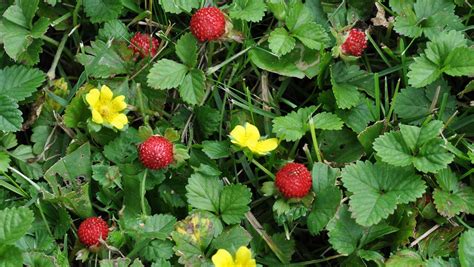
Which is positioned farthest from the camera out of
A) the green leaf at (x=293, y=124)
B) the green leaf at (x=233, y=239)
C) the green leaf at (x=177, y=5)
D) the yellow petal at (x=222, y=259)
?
the green leaf at (x=177, y=5)

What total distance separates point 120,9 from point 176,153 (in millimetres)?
509

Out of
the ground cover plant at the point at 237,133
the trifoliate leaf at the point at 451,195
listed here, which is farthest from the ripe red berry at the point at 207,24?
the trifoliate leaf at the point at 451,195

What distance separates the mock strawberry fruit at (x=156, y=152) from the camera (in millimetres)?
1987

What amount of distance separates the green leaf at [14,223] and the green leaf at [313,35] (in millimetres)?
912

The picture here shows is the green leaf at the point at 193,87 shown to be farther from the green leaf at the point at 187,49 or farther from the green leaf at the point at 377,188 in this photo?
the green leaf at the point at 377,188

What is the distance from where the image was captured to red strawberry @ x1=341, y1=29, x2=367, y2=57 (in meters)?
2.15

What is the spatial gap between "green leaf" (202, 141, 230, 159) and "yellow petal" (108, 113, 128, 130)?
0.77 ft

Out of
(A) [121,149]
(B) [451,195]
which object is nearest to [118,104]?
(A) [121,149]

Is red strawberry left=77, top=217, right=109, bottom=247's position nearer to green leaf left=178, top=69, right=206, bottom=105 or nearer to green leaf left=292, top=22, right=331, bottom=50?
green leaf left=178, top=69, right=206, bottom=105

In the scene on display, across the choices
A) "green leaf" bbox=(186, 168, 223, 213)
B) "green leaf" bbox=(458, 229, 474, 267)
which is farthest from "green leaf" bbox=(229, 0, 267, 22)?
"green leaf" bbox=(458, 229, 474, 267)

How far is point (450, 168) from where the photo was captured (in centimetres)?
209

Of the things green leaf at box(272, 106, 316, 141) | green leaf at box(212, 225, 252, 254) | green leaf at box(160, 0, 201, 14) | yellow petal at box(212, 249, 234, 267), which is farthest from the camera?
green leaf at box(160, 0, 201, 14)

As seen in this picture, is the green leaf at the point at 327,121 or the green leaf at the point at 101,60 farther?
the green leaf at the point at 101,60

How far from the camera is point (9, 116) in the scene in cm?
207
